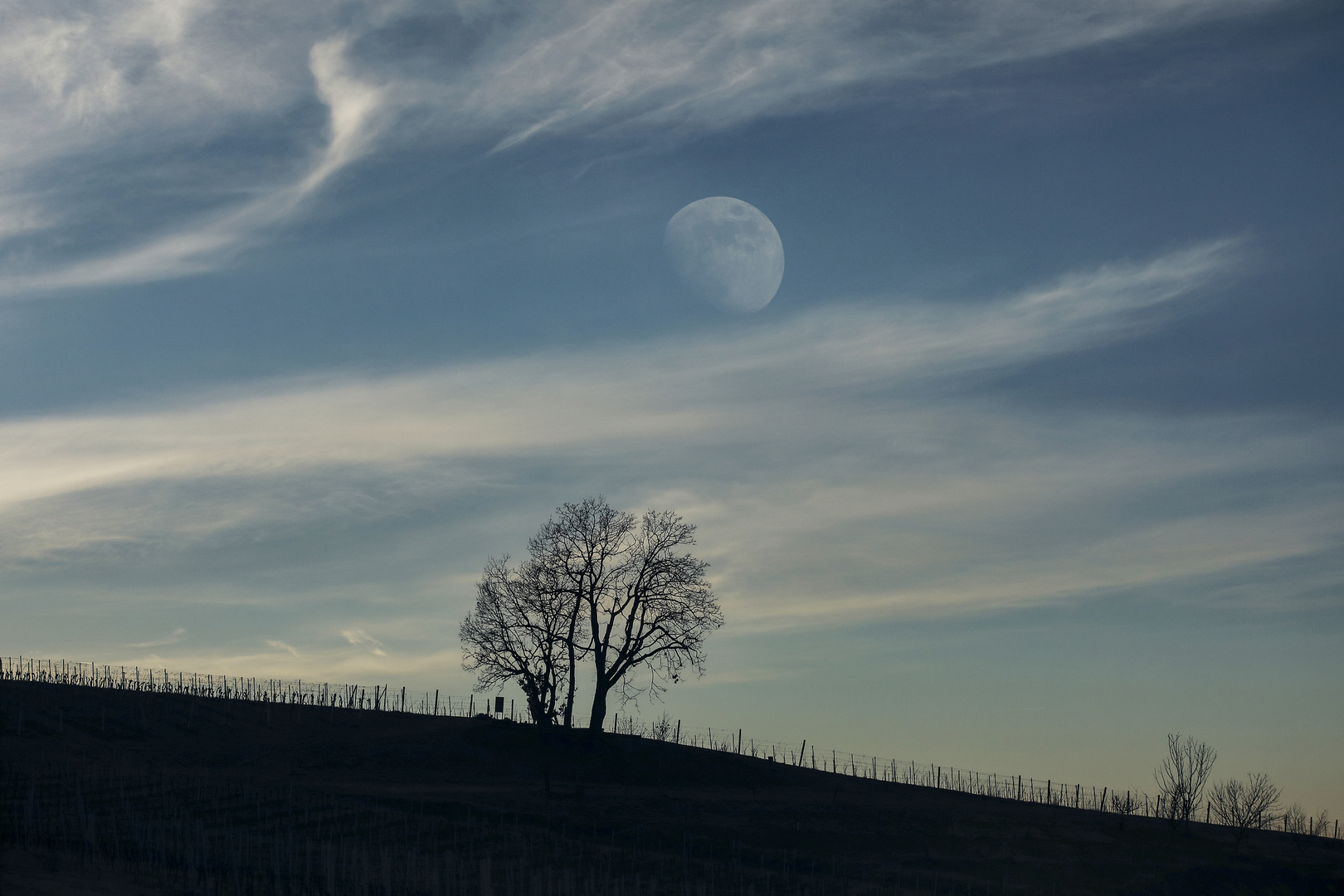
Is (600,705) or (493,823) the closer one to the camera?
(493,823)

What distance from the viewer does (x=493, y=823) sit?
39281 mm

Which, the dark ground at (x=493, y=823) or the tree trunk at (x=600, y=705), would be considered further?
the tree trunk at (x=600, y=705)

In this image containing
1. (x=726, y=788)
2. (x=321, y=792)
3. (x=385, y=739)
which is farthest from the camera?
(x=385, y=739)

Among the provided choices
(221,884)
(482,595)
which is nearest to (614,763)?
(482,595)

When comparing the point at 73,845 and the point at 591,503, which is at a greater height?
→ the point at 591,503

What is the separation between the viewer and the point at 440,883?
1200 inches

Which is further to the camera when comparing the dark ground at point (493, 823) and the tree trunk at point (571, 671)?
the tree trunk at point (571, 671)

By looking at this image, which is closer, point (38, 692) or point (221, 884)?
point (221, 884)

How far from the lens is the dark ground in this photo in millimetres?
30750

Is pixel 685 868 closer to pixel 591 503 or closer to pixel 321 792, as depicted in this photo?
pixel 321 792

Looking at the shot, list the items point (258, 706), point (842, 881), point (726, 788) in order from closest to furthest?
1. point (842, 881)
2. point (726, 788)
3. point (258, 706)

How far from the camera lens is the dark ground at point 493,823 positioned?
30.8 metres

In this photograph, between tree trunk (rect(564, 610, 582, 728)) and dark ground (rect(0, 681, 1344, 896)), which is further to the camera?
tree trunk (rect(564, 610, 582, 728))

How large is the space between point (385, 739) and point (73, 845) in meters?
30.5
